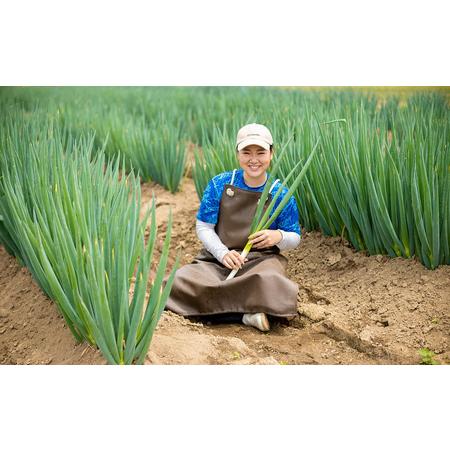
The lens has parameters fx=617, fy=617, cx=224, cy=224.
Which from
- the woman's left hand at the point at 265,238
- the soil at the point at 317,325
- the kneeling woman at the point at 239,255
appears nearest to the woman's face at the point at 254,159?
the kneeling woman at the point at 239,255

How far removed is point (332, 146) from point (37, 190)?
116 cm

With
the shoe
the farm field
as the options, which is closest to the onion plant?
the farm field

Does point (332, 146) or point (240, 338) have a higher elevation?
point (332, 146)

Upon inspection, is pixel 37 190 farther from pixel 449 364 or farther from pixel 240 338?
pixel 449 364

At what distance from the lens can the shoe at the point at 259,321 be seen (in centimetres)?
217

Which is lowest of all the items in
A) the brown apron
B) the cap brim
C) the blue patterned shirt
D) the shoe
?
the shoe

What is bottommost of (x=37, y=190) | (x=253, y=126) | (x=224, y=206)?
(x=224, y=206)

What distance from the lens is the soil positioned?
1839mm

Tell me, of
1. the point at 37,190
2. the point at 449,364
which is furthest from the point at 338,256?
the point at 37,190

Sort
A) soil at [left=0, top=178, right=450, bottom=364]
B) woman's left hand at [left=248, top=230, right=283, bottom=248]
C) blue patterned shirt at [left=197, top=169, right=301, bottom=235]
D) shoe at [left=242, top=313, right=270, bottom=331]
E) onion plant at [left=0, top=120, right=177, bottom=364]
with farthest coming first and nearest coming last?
blue patterned shirt at [left=197, top=169, right=301, bottom=235]
woman's left hand at [left=248, top=230, right=283, bottom=248]
shoe at [left=242, top=313, right=270, bottom=331]
soil at [left=0, top=178, right=450, bottom=364]
onion plant at [left=0, top=120, right=177, bottom=364]

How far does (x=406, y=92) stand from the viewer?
11.6 feet

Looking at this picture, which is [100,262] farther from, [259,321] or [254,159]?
[254,159]

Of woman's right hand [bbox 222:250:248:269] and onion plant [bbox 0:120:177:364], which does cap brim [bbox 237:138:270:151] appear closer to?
woman's right hand [bbox 222:250:248:269]

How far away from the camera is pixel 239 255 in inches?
91.0
